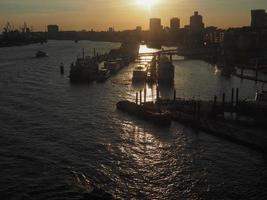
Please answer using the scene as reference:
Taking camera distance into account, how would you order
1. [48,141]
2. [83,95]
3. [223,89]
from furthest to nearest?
[223,89], [83,95], [48,141]

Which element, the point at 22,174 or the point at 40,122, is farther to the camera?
the point at 40,122

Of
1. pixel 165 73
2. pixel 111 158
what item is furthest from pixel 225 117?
pixel 165 73

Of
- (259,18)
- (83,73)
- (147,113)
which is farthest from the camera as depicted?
(259,18)

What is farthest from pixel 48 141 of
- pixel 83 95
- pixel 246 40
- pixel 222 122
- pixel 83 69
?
pixel 246 40

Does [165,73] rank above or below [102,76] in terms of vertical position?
above

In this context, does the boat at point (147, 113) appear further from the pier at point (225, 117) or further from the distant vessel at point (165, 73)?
the distant vessel at point (165, 73)

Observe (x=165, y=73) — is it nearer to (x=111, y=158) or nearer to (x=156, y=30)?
(x=111, y=158)

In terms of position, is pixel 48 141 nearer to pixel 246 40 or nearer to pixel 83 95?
pixel 83 95
